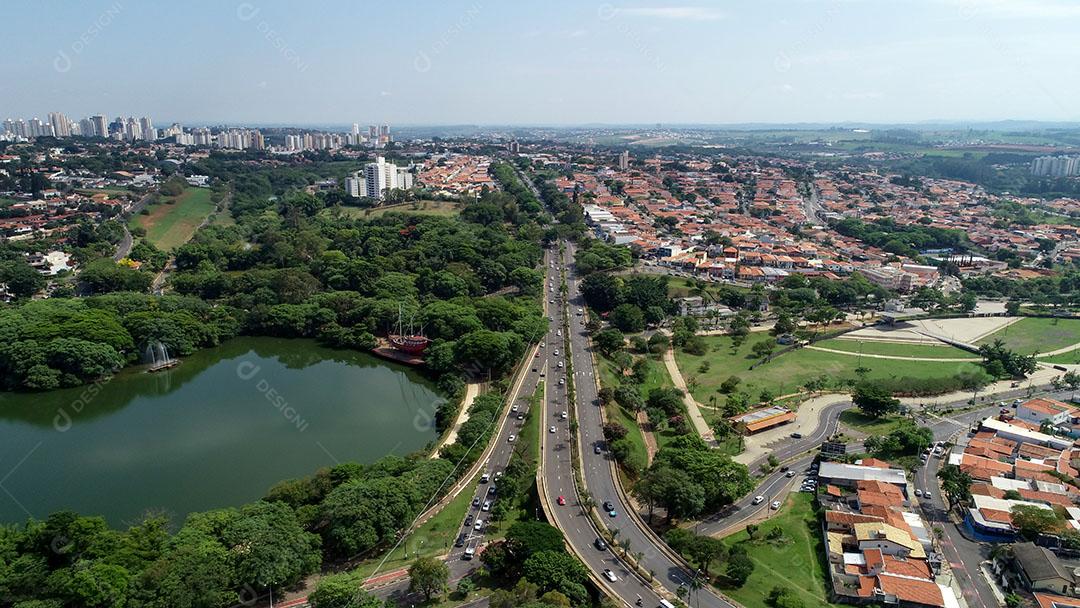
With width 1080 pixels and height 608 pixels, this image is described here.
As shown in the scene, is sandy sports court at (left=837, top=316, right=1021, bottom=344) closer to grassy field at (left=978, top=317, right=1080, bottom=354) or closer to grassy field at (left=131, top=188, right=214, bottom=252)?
grassy field at (left=978, top=317, right=1080, bottom=354)

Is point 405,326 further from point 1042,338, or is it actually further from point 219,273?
point 1042,338

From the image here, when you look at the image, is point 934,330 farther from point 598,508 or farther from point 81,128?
point 81,128

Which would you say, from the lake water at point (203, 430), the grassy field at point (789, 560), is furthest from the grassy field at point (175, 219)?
the grassy field at point (789, 560)

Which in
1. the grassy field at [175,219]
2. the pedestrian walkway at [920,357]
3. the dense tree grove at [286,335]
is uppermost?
the grassy field at [175,219]

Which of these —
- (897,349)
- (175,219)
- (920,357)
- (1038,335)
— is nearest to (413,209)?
(175,219)

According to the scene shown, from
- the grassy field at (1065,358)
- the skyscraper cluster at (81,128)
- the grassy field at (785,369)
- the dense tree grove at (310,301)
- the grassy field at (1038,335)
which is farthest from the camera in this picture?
the skyscraper cluster at (81,128)

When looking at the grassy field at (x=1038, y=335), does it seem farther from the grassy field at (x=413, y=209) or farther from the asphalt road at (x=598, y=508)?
the grassy field at (x=413, y=209)

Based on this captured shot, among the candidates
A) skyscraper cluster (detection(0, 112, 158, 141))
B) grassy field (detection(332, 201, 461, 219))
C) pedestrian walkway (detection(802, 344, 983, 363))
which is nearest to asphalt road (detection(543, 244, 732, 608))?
pedestrian walkway (detection(802, 344, 983, 363))
